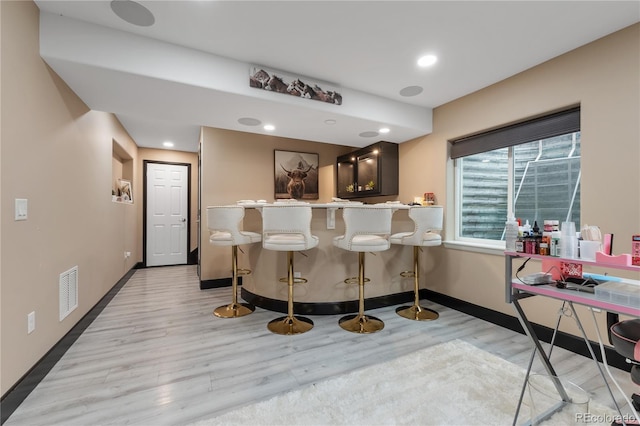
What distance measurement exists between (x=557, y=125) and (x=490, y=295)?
5.88 ft

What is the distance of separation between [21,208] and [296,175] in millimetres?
3579

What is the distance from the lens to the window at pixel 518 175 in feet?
8.26

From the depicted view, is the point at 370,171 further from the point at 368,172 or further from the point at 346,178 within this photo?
the point at 346,178

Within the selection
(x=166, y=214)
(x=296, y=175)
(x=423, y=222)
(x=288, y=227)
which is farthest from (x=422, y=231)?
(x=166, y=214)

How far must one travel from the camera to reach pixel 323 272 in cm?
307

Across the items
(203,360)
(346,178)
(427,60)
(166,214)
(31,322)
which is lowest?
(203,360)

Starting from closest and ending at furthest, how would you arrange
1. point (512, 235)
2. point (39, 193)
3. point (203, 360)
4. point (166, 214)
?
point (512, 235)
point (39, 193)
point (203, 360)
point (166, 214)

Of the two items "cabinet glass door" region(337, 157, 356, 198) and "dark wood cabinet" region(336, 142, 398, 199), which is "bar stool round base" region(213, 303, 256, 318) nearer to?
"dark wood cabinet" region(336, 142, 398, 199)

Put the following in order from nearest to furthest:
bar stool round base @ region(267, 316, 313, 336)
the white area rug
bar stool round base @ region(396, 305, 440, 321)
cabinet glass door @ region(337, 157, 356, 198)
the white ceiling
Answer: the white area rug → the white ceiling → bar stool round base @ region(267, 316, 313, 336) → bar stool round base @ region(396, 305, 440, 321) → cabinet glass door @ region(337, 157, 356, 198)

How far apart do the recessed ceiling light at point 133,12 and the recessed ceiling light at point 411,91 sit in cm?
249

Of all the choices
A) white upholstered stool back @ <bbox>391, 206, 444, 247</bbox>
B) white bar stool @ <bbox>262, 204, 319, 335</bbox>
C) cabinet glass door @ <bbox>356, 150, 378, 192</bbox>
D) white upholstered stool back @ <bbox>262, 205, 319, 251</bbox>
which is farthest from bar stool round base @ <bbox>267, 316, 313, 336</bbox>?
cabinet glass door @ <bbox>356, 150, 378, 192</bbox>

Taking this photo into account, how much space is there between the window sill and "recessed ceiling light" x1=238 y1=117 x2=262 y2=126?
9.34ft

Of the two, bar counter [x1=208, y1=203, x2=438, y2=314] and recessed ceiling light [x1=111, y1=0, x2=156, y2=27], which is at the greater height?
recessed ceiling light [x1=111, y1=0, x2=156, y2=27]

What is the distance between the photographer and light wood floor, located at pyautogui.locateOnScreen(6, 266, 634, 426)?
5.39 feet
